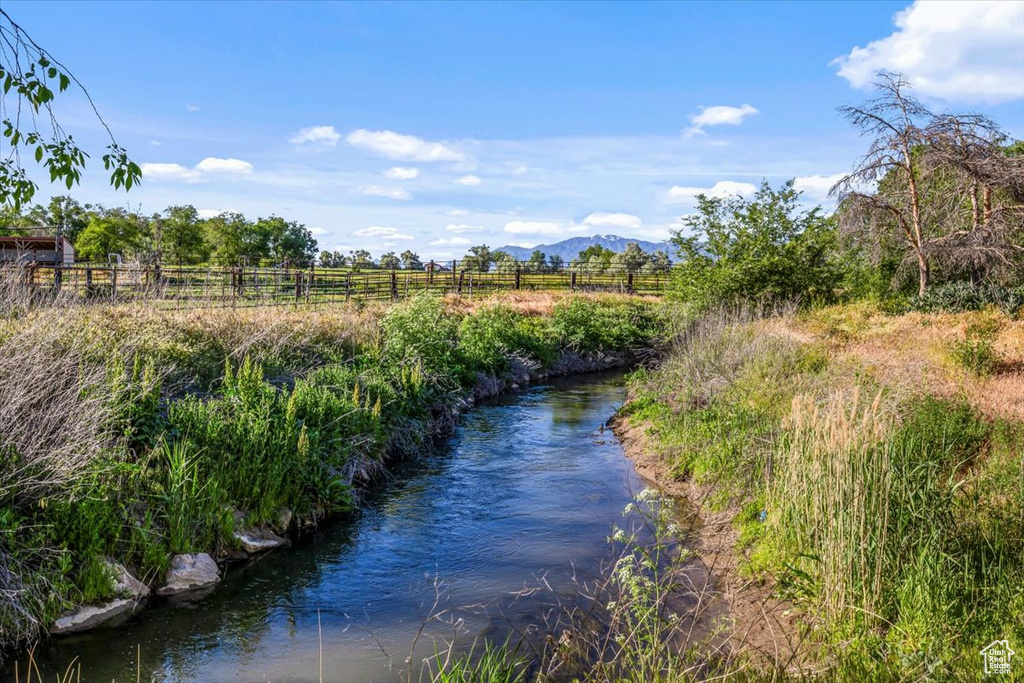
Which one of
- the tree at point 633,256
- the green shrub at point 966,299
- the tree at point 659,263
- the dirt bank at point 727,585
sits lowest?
the dirt bank at point 727,585

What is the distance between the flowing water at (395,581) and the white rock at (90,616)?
12cm

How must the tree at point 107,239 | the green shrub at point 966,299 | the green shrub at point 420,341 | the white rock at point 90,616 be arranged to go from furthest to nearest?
the tree at point 107,239 → the green shrub at point 966,299 → the green shrub at point 420,341 → the white rock at point 90,616

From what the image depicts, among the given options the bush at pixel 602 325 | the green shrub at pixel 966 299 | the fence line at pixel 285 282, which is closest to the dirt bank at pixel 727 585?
the fence line at pixel 285 282

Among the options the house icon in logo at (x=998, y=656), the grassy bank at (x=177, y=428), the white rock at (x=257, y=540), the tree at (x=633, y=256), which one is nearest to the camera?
the house icon in logo at (x=998, y=656)

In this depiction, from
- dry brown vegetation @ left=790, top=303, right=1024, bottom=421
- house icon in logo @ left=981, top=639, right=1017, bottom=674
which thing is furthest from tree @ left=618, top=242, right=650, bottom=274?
house icon in logo @ left=981, top=639, right=1017, bottom=674

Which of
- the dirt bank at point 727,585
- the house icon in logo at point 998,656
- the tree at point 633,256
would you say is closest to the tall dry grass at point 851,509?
the dirt bank at point 727,585

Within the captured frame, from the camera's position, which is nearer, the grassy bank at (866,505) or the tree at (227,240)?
the grassy bank at (866,505)

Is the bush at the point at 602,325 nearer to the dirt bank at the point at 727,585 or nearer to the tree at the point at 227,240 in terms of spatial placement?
the dirt bank at the point at 727,585

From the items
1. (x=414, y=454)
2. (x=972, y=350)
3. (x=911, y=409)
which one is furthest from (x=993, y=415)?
(x=414, y=454)

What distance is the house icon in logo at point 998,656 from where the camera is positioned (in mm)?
4141

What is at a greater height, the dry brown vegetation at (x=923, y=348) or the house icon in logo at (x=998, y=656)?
the dry brown vegetation at (x=923, y=348)

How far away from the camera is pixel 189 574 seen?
7375 mm

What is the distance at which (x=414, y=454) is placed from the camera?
1266 centimetres

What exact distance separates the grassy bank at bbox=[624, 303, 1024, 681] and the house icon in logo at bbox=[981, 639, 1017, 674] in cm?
6
